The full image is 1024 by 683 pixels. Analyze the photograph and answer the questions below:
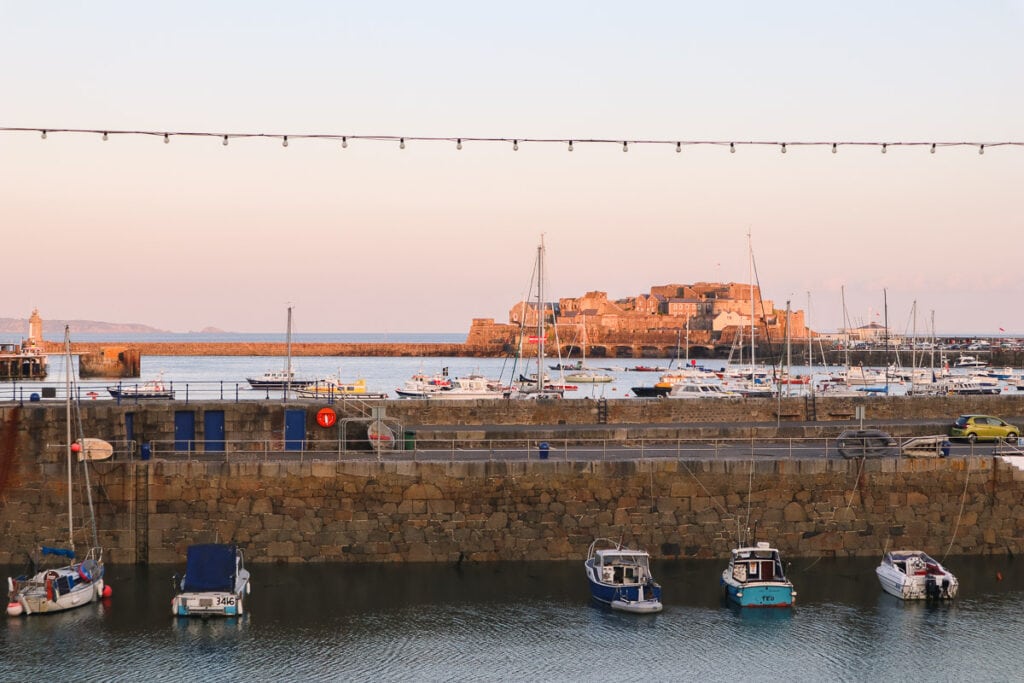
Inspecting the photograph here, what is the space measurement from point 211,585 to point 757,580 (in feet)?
42.6

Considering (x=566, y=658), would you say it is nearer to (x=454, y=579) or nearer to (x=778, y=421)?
(x=454, y=579)

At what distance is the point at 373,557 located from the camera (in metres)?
29.5

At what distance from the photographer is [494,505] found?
29938 millimetres

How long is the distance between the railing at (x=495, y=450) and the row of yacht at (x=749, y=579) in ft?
12.0

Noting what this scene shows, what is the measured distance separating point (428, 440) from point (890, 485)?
13.7 m

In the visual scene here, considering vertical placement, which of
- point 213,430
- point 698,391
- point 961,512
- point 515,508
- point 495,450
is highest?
point 213,430

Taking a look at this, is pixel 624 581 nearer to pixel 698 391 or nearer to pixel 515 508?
pixel 515 508

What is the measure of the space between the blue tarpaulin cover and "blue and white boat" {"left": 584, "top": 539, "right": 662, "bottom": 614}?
28.3 ft

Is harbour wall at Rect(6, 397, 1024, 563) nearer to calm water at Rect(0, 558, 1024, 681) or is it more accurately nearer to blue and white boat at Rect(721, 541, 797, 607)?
calm water at Rect(0, 558, 1024, 681)

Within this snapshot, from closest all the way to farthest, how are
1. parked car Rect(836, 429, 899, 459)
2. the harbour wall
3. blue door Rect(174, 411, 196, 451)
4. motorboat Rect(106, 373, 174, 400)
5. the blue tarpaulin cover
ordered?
the blue tarpaulin cover < the harbour wall < parked car Rect(836, 429, 899, 459) < blue door Rect(174, 411, 196, 451) < motorboat Rect(106, 373, 174, 400)

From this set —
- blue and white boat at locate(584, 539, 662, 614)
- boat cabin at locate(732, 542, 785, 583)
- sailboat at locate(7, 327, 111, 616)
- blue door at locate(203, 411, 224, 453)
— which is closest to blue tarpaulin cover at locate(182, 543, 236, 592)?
sailboat at locate(7, 327, 111, 616)

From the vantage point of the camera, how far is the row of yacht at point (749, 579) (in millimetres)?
26812

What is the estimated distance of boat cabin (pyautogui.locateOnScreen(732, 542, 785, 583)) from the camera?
2766 cm

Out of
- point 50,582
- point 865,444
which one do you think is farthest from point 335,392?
point 50,582
